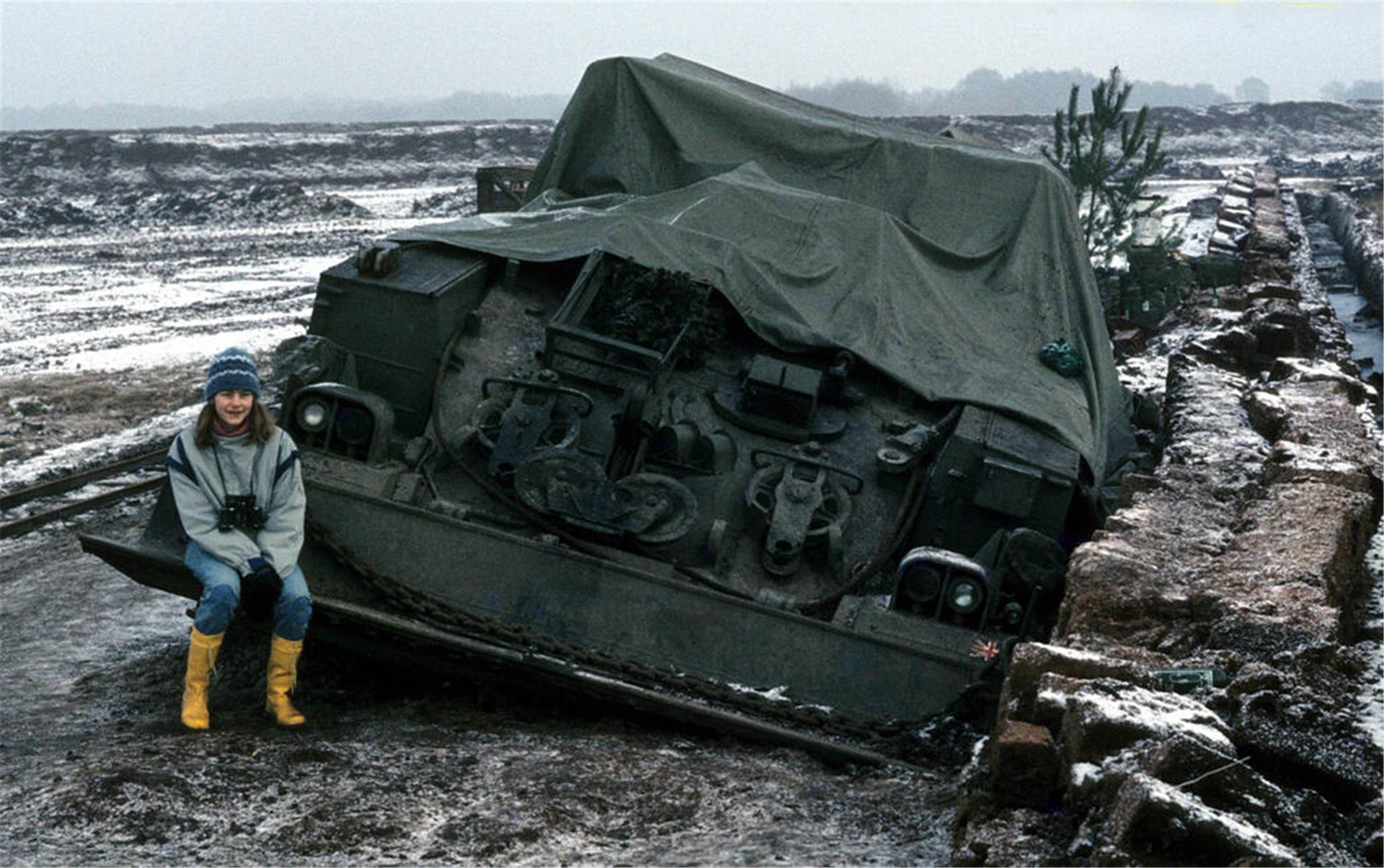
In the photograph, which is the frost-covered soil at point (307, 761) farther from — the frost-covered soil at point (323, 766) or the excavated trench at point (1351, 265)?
the excavated trench at point (1351, 265)

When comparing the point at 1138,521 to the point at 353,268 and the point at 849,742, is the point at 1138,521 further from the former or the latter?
the point at 353,268

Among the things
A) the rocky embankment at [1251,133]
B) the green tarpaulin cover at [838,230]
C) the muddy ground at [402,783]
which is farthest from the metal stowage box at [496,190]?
the rocky embankment at [1251,133]

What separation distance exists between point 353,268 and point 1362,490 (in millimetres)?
5397

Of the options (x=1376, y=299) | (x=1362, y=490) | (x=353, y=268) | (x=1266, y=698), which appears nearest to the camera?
(x=1266, y=698)

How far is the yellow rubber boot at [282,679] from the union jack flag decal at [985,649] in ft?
9.96

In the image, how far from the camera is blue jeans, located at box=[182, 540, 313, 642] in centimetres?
662

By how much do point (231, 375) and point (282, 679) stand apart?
131 centimetres

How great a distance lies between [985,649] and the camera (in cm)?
754

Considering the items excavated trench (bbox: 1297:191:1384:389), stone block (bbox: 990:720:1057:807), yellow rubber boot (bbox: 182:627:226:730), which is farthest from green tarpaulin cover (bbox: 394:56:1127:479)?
excavated trench (bbox: 1297:191:1384:389)

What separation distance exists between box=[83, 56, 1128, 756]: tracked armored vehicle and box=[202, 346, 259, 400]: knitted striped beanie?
1.09m

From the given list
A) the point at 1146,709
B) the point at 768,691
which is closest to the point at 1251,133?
the point at 768,691

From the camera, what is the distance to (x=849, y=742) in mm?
7031

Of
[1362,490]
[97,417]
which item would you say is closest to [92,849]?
[1362,490]

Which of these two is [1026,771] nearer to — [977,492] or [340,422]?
[977,492]
